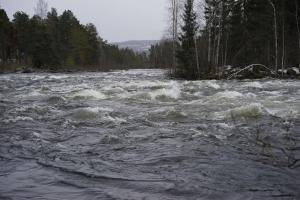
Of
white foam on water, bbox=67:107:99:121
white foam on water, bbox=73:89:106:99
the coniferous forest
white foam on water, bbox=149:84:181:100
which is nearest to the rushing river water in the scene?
white foam on water, bbox=67:107:99:121

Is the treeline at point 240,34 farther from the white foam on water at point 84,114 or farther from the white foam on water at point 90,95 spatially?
the white foam on water at point 84,114

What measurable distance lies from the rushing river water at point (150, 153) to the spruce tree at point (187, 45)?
17.6 m

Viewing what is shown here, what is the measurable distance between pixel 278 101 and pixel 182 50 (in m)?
20.7

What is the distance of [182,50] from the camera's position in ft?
105

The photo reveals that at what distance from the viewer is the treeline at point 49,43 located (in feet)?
173

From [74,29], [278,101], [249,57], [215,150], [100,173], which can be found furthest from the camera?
[74,29]

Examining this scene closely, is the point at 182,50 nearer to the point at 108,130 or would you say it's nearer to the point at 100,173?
the point at 108,130

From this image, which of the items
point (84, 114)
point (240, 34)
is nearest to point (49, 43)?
point (240, 34)

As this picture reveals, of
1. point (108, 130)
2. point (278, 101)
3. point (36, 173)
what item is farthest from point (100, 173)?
point (278, 101)

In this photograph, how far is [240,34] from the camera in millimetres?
37438

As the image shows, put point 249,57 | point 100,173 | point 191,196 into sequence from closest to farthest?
1. point 191,196
2. point 100,173
3. point 249,57

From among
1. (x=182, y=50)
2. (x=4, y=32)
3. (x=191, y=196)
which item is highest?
(x=4, y=32)

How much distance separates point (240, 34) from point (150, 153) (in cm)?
3291

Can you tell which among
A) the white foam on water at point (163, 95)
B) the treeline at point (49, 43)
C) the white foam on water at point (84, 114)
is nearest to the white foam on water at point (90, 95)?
the white foam on water at point (163, 95)
